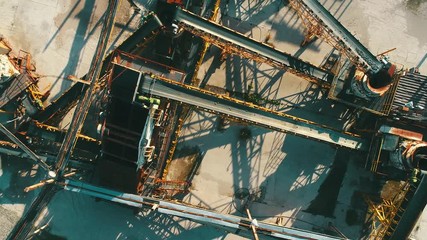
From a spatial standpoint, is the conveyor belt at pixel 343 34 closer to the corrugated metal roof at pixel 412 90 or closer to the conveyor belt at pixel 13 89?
the corrugated metal roof at pixel 412 90

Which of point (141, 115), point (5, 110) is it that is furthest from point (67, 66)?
point (141, 115)

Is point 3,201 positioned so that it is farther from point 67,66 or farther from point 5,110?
point 67,66

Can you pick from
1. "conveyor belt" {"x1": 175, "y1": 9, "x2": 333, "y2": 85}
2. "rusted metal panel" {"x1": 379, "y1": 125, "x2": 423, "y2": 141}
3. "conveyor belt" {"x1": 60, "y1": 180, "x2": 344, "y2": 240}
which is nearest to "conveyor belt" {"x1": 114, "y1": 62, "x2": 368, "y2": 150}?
"rusted metal panel" {"x1": 379, "y1": 125, "x2": 423, "y2": 141}

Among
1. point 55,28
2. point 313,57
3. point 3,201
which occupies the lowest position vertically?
point 3,201

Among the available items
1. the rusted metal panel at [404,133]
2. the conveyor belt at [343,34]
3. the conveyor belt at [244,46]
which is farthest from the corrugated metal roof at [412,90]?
the conveyor belt at [244,46]

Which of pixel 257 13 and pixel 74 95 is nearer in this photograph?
pixel 74 95
